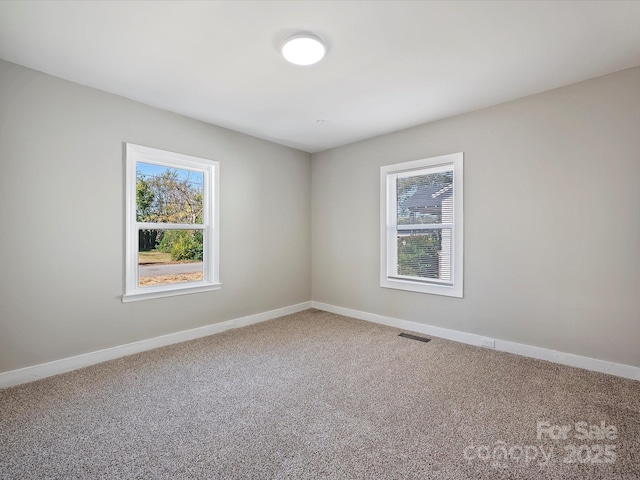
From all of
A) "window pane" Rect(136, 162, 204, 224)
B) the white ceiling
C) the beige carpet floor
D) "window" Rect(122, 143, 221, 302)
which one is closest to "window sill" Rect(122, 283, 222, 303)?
"window" Rect(122, 143, 221, 302)

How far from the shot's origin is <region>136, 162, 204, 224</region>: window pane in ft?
10.8

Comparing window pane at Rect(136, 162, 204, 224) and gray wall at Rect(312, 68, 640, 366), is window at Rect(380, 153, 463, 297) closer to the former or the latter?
gray wall at Rect(312, 68, 640, 366)

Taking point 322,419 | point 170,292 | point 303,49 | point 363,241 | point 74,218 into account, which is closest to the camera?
point 322,419

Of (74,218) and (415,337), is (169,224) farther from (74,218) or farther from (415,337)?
(415,337)

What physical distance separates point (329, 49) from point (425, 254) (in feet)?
8.40

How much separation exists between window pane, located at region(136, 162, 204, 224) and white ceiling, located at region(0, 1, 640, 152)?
0.72 m

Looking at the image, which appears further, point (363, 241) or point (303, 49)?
point (363, 241)

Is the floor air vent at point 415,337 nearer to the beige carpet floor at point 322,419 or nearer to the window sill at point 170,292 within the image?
the beige carpet floor at point 322,419

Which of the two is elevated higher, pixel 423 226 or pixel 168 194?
pixel 168 194

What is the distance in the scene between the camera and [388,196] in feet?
13.5

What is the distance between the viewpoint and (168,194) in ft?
11.6

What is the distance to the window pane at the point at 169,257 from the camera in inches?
131

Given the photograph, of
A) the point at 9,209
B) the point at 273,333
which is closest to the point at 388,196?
the point at 273,333

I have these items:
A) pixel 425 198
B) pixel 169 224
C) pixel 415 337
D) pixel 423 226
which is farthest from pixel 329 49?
pixel 415 337
